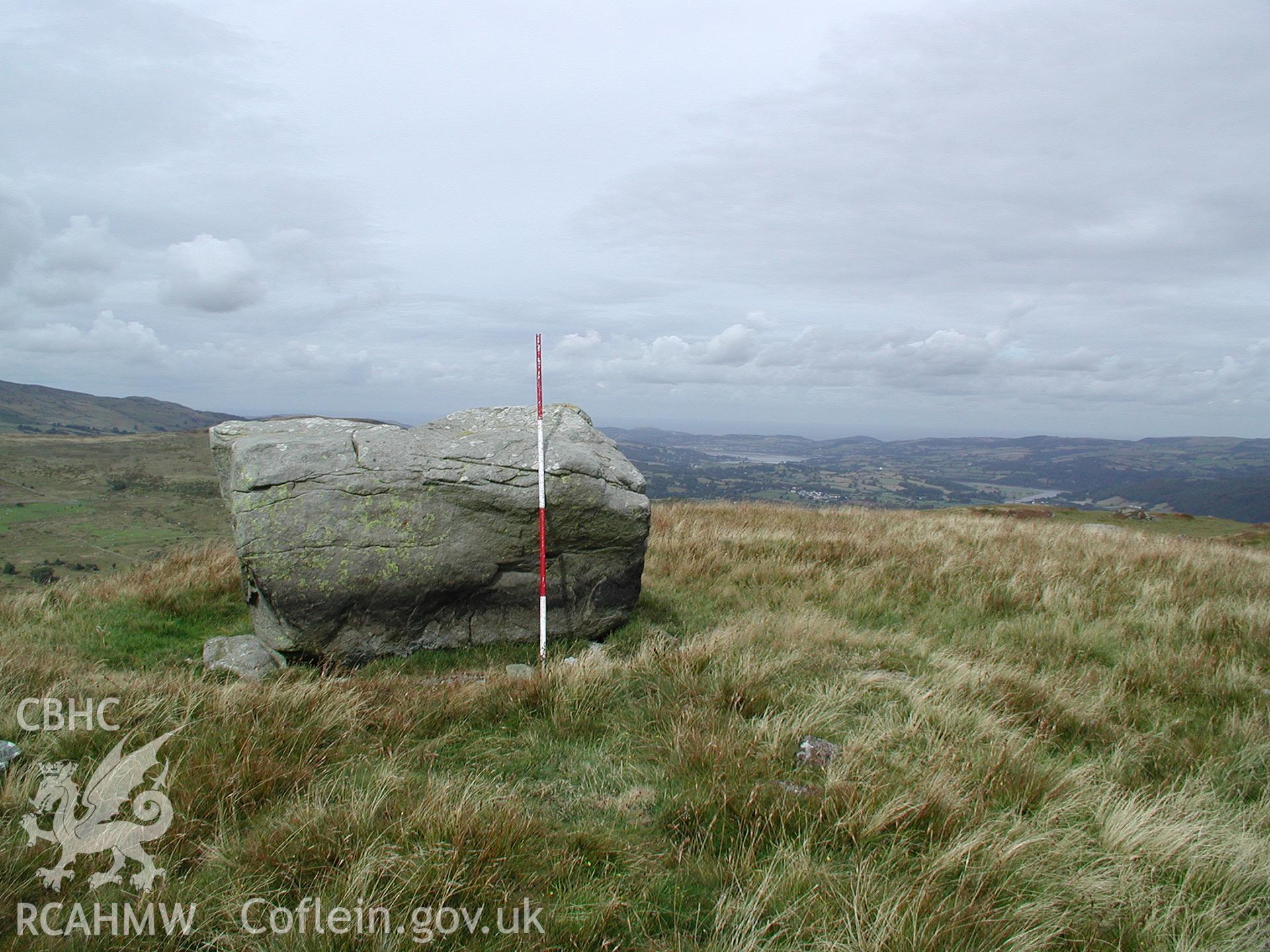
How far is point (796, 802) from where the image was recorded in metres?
4.12

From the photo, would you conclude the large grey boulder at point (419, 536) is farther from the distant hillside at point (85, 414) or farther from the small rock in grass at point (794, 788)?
the distant hillside at point (85, 414)

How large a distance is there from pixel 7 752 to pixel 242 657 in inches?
135

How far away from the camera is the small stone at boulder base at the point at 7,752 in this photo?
13.2 feet

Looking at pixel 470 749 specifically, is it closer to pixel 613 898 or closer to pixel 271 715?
pixel 271 715

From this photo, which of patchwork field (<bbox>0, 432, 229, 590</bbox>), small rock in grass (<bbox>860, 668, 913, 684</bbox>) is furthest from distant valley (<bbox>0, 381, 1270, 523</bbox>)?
small rock in grass (<bbox>860, 668, 913, 684</bbox>)

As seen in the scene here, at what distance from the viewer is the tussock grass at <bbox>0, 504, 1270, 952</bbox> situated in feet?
10.7

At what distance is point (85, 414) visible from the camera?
163375 millimetres

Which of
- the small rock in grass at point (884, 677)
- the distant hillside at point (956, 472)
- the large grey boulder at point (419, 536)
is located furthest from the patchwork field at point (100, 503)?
the distant hillside at point (956, 472)

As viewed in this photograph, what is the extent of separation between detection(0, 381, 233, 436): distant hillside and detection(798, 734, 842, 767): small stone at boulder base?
154 meters

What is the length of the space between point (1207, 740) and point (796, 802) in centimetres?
410

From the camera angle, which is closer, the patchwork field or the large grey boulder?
the large grey boulder

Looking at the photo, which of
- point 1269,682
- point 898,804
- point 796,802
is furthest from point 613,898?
point 1269,682

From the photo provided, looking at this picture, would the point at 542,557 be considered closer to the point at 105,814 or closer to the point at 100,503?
the point at 105,814

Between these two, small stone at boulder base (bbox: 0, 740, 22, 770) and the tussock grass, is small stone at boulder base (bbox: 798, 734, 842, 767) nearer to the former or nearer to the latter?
the tussock grass
